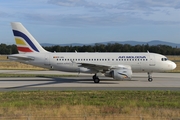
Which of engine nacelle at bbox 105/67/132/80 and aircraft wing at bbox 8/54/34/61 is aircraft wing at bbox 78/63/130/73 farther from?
aircraft wing at bbox 8/54/34/61

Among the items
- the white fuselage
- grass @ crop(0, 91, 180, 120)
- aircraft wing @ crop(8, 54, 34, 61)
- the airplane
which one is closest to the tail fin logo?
the airplane

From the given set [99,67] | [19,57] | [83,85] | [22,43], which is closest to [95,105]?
[83,85]

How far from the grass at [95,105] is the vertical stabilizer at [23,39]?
12.1 meters

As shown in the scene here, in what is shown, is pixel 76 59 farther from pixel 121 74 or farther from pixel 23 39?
pixel 23 39

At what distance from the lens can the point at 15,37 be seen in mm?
34250

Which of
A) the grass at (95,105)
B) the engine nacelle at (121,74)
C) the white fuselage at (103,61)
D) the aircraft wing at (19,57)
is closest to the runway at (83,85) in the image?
the engine nacelle at (121,74)

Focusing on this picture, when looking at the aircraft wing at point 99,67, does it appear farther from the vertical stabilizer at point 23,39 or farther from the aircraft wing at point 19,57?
the vertical stabilizer at point 23,39

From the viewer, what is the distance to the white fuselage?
33.3 meters

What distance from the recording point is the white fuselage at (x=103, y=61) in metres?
33.3

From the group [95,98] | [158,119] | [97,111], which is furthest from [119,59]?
[158,119]

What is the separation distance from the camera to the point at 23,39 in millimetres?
34250

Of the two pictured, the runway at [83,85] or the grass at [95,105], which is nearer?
the grass at [95,105]

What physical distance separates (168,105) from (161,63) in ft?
54.1

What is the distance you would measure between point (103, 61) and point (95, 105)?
16.4 meters
